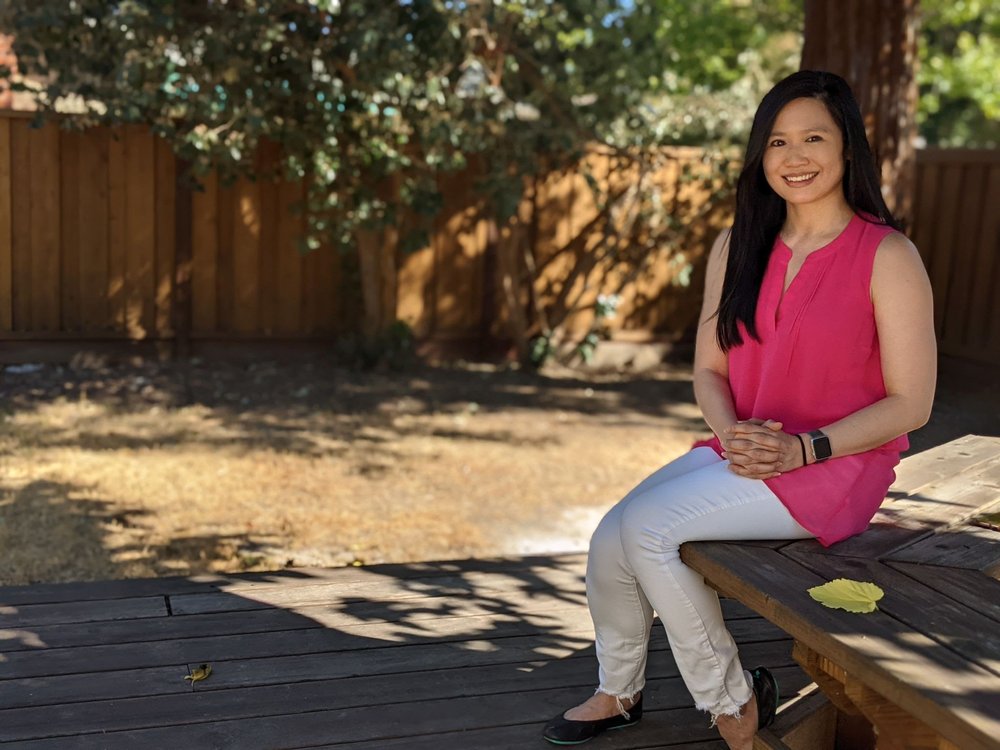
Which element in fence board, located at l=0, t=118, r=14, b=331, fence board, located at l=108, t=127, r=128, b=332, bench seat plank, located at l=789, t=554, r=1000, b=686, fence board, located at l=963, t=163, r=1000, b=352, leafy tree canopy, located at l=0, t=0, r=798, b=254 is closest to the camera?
bench seat plank, located at l=789, t=554, r=1000, b=686

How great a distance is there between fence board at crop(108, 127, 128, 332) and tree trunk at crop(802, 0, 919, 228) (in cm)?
521

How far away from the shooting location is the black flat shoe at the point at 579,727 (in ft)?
9.84

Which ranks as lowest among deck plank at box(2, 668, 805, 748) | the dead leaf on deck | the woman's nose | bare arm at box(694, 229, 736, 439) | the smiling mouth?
deck plank at box(2, 668, 805, 748)

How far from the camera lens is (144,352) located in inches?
364

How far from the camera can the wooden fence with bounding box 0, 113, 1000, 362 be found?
8.84 m

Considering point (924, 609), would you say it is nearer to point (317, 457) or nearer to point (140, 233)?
point (317, 457)

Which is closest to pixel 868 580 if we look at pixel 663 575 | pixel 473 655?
pixel 663 575

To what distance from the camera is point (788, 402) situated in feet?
9.42

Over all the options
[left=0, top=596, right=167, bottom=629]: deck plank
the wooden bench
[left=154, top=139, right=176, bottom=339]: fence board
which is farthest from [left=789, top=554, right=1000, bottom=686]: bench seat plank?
[left=154, top=139, right=176, bottom=339]: fence board

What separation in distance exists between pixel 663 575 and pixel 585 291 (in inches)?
299

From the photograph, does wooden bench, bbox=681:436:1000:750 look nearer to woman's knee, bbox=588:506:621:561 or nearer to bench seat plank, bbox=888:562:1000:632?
bench seat plank, bbox=888:562:1000:632

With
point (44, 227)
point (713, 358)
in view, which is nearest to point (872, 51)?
point (713, 358)

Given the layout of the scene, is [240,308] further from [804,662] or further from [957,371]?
[804,662]

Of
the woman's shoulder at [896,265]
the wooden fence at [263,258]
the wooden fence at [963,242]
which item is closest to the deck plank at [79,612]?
the woman's shoulder at [896,265]
